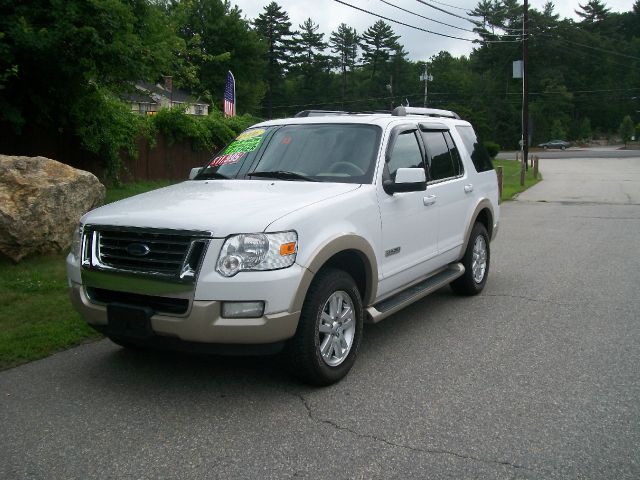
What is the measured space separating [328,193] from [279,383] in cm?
139

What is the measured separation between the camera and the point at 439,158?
20.8 ft

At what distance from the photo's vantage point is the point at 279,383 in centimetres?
454

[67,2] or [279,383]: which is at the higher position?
[67,2]

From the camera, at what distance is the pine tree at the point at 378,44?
91.6m

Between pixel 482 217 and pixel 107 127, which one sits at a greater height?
pixel 107 127

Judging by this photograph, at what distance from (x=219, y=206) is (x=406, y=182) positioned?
4.99ft

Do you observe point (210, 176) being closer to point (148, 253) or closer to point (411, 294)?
point (148, 253)

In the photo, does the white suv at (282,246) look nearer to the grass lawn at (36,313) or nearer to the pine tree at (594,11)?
the grass lawn at (36,313)

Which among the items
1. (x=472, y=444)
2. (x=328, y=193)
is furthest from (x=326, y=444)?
(x=328, y=193)

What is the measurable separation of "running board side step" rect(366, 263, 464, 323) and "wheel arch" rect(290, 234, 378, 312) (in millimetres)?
146

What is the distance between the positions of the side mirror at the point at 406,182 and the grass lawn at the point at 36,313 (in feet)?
9.14

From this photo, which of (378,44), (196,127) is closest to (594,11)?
(378,44)

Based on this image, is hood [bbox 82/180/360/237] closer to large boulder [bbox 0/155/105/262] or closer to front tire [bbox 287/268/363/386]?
front tire [bbox 287/268/363/386]

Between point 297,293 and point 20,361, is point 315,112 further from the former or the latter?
point 20,361
